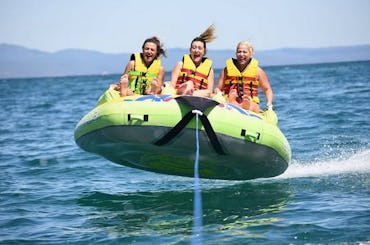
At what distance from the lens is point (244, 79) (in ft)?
27.1

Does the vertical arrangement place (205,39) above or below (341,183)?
above

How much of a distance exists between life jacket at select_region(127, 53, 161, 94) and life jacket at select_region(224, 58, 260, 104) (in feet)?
3.11

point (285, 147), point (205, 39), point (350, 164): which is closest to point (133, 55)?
point (205, 39)

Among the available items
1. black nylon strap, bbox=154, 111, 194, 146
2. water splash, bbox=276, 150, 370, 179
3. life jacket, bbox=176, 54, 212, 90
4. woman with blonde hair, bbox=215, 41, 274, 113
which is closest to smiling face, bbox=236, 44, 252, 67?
woman with blonde hair, bbox=215, 41, 274, 113

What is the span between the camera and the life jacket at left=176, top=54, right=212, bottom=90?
314 inches

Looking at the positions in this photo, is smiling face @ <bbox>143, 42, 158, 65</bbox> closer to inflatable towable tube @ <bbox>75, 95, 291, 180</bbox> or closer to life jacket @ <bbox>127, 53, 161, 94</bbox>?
life jacket @ <bbox>127, 53, 161, 94</bbox>

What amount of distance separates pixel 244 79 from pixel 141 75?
1.33 meters

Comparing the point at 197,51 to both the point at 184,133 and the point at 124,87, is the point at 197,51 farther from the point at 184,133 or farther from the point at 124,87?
the point at 184,133

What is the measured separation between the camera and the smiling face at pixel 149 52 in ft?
26.7

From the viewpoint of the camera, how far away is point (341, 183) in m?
8.48

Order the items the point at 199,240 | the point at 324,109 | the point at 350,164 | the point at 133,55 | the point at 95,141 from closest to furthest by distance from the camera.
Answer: the point at 199,240 < the point at 95,141 < the point at 133,55 < the point at 350,164 < the point at 324,109

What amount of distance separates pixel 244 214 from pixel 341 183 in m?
1.84

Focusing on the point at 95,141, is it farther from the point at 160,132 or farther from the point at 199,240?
the point at 199,240

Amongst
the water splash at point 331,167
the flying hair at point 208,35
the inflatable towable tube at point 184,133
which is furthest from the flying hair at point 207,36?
the water splash at point 331,167
